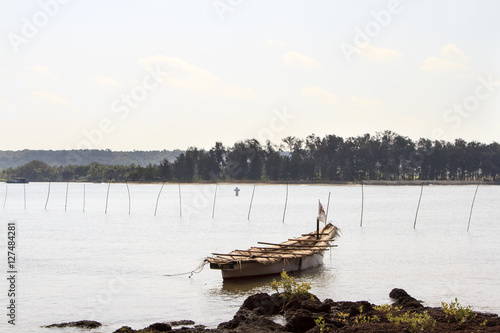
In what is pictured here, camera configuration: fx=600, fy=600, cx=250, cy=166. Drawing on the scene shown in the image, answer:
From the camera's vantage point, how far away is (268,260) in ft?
71.5

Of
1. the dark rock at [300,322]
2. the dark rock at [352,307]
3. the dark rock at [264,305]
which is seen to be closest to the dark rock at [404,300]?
the dark rock at [352,307]

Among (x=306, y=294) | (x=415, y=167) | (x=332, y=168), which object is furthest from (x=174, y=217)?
(x=415, y=167)

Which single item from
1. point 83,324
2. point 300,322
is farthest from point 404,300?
point 83,324

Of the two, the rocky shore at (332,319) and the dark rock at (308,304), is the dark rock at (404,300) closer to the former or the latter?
the rocky shore at (332,319)

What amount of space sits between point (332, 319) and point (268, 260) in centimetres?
780

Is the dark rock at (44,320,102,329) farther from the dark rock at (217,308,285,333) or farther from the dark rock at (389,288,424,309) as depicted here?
the dark rock at (389,288,424,309)

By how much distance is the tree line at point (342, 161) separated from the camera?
154 metres

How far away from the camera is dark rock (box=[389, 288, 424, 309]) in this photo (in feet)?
54.5

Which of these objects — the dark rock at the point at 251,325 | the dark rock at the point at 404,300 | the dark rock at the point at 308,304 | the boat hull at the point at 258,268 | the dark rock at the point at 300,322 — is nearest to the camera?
the dark rock at the point at 251,325

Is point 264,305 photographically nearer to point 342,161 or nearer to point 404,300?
point 404,300

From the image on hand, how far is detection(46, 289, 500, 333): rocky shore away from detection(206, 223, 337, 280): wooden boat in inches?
172

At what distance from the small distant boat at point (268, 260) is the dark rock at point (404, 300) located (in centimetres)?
480

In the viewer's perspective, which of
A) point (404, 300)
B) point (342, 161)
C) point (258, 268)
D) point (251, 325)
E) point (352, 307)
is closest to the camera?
point (251, 325)

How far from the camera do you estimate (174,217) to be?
63188mm
